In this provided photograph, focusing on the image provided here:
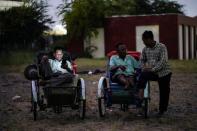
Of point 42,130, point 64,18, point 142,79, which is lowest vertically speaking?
point 42,130

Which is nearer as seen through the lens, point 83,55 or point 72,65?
point 72,65

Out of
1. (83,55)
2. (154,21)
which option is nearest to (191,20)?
(154,21)

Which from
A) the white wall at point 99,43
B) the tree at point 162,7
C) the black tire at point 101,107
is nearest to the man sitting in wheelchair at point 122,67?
the black tire at point 101,107

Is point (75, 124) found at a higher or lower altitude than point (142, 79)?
lower

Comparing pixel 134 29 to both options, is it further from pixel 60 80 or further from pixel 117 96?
pixel 60 80

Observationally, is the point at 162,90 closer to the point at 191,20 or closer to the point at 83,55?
the point at 83,55

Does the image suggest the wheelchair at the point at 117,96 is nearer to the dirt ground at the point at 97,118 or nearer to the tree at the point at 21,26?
the dirt ground at the point at 97,118

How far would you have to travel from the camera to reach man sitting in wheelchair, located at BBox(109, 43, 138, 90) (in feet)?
35.2

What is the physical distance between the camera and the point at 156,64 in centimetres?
1089

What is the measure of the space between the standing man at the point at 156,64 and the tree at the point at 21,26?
2282 cm

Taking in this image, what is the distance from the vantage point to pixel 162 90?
36.3ft

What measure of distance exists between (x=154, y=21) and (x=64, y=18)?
21.2 ft

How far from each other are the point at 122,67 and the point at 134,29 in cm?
2848

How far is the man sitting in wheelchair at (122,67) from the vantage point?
10719mm
